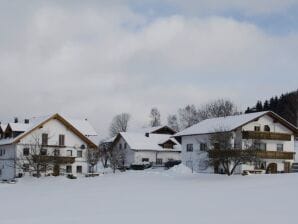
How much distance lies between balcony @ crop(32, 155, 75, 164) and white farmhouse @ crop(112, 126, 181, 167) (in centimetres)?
1803

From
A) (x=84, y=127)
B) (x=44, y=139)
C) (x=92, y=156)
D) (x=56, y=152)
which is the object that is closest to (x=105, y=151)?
(x=84, y=127)

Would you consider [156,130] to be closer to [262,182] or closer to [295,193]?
[262,182]

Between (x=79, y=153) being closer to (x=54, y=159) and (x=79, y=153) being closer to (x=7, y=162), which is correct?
(x=54, y=159)

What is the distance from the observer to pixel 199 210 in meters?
25.1

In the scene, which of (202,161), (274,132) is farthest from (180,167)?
(274,132)

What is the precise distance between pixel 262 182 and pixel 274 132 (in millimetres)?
27171

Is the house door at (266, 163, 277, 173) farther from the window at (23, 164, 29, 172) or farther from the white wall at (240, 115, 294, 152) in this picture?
the window at (23, 164, 29, 172)

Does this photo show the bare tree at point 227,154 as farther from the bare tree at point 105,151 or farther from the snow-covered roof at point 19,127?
the bare tree at point 105,151

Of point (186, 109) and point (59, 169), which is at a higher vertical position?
point (186, 109)

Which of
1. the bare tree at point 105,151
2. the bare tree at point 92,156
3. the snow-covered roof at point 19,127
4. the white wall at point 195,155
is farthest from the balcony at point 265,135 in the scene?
the bare tree at point 105,151

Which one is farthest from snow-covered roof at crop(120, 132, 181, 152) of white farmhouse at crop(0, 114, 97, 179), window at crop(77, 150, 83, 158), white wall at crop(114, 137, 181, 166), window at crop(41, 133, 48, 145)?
window at crop(41, 133, 48, 145)

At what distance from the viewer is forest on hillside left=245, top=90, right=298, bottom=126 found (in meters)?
121

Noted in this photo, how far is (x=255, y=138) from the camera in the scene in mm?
63875

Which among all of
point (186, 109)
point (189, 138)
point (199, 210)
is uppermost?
point (186, 109)
